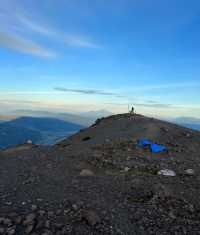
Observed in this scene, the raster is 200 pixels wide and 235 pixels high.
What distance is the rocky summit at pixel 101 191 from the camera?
4160mm

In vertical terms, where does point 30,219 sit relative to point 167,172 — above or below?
below

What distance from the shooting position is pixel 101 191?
5.82m

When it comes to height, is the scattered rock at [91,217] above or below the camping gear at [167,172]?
below

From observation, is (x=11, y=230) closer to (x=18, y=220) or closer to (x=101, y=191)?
(x=18, y=220)

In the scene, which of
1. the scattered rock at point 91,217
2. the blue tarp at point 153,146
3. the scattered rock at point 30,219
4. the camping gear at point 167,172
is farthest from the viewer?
the blue tarp at point 153,146

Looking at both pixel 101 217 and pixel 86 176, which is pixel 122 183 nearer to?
pixel 86 176

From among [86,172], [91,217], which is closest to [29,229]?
[91,217]

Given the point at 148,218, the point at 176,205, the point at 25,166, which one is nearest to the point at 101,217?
the point at 148,218

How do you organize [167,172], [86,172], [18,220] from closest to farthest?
1. [18,220]
2. [86,172]
3. [167,172]

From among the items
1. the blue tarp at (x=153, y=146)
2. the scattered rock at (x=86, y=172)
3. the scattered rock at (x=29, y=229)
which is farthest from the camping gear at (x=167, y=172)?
the scattered rock at (x=29, y=229)

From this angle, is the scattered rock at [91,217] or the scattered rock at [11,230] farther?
the scattered rock at [91,217]

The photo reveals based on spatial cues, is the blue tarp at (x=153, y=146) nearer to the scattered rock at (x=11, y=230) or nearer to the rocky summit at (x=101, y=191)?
the rocky summit at (x=101, y=191)

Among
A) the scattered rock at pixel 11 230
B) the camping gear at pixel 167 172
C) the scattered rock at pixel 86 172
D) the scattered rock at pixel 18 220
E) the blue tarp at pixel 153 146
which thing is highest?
the blue tarp at pixel 153 146

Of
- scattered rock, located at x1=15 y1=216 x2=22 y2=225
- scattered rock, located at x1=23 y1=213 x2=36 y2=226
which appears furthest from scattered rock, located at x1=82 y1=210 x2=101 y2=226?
scattered rock, located at x1=15 y1=216 x2=22 y2=225
